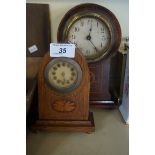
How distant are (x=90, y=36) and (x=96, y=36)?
0.09 feet

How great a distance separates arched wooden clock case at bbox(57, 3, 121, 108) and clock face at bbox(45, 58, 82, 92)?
7.4 inches

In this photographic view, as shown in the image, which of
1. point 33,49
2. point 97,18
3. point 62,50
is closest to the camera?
point 62,50

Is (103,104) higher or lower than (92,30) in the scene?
lower

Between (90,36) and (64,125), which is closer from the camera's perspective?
(64,125)

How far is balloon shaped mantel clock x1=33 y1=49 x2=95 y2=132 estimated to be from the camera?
938mm

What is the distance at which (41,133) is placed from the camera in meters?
1.00

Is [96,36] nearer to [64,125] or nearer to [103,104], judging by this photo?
[103,104]

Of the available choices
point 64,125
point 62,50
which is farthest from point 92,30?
point 64,125

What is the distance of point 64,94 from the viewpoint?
3.14ft

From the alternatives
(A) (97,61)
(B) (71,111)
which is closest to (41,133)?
(B) (71,111)
